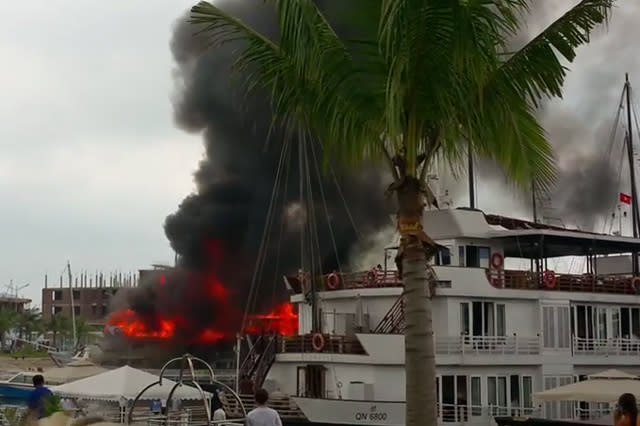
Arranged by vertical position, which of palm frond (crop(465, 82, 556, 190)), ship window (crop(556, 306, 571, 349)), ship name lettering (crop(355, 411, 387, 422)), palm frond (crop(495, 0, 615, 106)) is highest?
palm frond (crop(495, 0, 615, 106))

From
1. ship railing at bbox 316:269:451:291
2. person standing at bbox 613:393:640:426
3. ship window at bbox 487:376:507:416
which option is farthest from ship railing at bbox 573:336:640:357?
person standing at bbox 613:393:640:426

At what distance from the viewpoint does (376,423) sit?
88.0ft

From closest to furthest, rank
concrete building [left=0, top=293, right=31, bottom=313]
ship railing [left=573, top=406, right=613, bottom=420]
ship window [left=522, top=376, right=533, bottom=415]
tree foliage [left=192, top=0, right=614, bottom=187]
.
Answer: tree foliage [left=192, top=0, right=614, bottom=187]
ship window [left=522, top=376, right=533, bottom=415]
ship railing [left=573, top=406, right=613, bottom=420]
concrete building [left=0, top=293, right=31, bottom=313]

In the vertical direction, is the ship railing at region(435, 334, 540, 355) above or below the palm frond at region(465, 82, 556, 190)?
below

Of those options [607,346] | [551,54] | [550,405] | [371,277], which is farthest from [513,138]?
[607,346]

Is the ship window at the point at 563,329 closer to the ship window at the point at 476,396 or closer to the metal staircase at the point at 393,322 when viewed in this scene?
the ship window at the point at 476,396

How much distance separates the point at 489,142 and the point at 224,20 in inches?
161

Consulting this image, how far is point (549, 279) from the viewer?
31969mm

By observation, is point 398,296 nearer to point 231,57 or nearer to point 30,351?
point 231,57

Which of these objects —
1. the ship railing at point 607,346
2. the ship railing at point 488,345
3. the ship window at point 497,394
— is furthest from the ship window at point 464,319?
the ship railing at point 607,346

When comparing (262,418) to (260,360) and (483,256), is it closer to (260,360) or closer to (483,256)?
(260,360)

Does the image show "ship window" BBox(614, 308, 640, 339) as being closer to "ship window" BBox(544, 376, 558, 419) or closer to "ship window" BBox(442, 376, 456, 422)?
"ship window" BBox(544, 376, 558, 419)

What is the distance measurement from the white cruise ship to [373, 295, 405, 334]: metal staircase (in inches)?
1.3

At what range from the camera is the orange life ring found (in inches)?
1255
